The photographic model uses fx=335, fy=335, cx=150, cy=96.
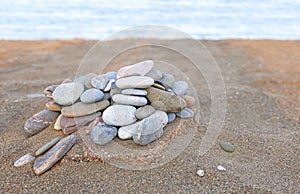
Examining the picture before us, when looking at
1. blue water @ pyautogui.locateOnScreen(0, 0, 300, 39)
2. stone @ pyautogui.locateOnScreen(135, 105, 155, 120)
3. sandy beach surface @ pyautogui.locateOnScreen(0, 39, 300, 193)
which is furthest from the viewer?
blue water @ pyautogui.locateOnScreen(0, 0, 300, 39)

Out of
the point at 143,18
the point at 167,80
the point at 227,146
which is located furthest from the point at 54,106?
the point at 143,18

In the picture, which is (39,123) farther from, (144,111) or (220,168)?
(220,168)

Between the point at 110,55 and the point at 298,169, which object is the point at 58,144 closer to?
the point at 298,169

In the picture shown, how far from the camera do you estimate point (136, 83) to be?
2016 mm

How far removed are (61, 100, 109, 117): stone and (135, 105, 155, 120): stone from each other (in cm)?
21

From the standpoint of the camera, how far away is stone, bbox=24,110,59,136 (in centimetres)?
215

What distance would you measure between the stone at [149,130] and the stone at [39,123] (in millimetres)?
622

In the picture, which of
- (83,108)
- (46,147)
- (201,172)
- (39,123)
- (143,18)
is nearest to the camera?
(201,172)

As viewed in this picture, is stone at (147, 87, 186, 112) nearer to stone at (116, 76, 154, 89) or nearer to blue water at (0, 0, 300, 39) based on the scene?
stone at (116, 76, 154, 89)

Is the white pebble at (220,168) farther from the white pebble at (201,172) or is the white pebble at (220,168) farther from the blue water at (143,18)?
the blue water at (143,18)

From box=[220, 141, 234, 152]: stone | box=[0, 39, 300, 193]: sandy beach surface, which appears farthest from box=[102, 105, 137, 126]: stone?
box=[220, 141, 234, 152]: stone

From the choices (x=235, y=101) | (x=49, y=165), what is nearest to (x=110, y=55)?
(x=235, y=101)

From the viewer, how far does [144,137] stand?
1.93m

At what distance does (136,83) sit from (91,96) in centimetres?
29
